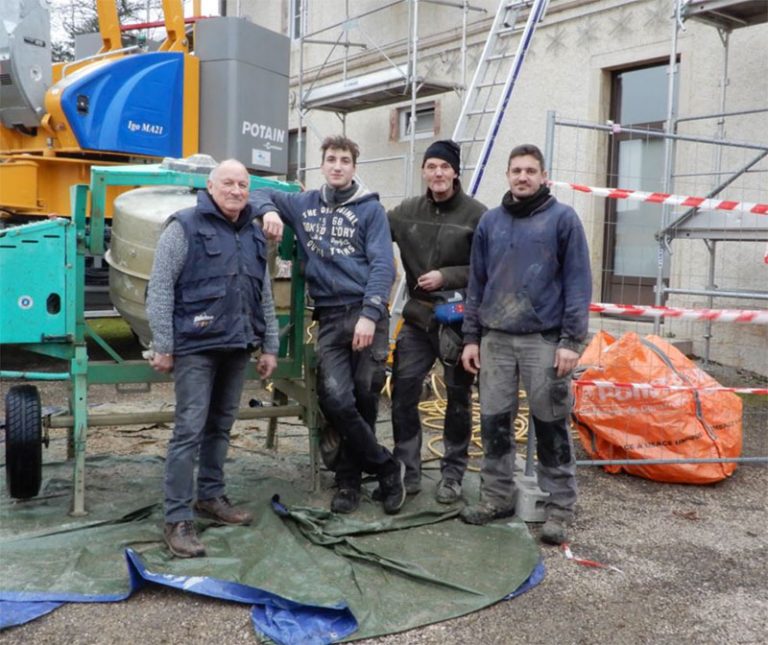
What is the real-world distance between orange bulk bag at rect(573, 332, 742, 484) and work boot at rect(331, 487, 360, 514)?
5.17ft

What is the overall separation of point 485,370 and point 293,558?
132 centimetres

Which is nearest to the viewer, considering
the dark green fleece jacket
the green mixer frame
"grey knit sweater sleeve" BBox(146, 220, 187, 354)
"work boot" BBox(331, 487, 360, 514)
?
"grey knit sweater sleeve" BBox(146, 220, 187, 354)

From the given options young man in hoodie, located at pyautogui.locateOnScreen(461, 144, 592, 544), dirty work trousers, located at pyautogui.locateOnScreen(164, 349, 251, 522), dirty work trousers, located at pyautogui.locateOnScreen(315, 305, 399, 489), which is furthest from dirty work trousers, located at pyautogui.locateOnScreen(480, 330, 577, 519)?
dirty work trousers, located at pyautogui.locateOnScreen(164, 349, 251, 522)

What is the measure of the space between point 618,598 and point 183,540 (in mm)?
1835

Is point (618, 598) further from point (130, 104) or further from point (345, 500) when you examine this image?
point (130, 104)

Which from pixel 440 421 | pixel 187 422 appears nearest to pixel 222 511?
pixel 187 422

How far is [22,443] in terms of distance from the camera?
3.89m

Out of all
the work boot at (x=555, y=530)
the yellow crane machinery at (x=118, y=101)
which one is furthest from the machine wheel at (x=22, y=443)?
the yellow crane machinery at (x=118, y=101)

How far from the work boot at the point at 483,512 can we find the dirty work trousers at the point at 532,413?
0.03 meters

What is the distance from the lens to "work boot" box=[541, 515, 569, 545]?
3.83 metres

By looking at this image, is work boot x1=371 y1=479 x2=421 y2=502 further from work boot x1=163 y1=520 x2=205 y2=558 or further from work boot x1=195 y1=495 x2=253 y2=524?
work boot x1=163 y1=520 x2=205 y2=558

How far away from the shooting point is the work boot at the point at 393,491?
13.5 ft

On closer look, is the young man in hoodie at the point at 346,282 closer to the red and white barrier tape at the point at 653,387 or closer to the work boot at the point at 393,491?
the work boot at the point at 393,491

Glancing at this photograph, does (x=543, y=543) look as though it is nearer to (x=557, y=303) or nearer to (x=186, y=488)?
(x=557, y=303)
